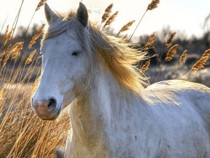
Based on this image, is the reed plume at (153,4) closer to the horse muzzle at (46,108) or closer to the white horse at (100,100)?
the white horse at (100,100)

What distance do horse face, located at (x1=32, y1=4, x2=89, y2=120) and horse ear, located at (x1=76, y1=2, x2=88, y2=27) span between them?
16 millimetres

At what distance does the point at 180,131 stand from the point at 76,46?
53.2 inches

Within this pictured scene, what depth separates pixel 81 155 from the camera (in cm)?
433

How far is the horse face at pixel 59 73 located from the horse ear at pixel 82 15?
0.02 meters

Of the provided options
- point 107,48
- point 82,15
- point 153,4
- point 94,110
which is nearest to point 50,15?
point 82,15

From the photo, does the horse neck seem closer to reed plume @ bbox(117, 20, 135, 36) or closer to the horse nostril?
the horse nostril

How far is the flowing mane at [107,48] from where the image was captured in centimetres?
409

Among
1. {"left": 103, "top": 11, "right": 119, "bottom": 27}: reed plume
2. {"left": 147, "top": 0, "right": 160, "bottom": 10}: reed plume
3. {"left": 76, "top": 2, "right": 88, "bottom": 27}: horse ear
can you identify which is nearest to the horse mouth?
{"left": 76, "top": 2, "right": 88, "bottom": 27}: horse ear

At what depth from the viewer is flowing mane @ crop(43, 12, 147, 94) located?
4090 mm

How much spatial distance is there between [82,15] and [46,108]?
0.82m

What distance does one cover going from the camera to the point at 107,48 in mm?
4285

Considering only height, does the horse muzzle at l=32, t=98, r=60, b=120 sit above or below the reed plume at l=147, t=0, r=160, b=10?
below

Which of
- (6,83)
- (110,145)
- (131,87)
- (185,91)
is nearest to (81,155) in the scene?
(110,145)

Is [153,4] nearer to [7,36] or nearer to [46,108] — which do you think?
[7,36]
